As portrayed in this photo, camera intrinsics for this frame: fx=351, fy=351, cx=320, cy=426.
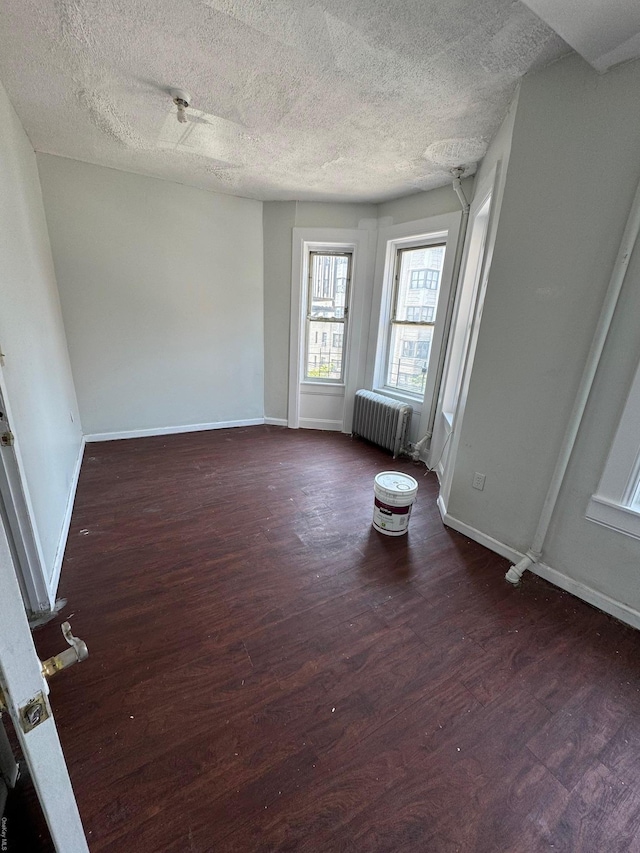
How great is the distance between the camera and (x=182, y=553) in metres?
2.12

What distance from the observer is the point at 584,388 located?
1.74 meters

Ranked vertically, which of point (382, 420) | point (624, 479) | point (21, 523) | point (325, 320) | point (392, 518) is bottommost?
point (392, 518)

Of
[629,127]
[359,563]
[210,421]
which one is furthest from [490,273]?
[210,421]

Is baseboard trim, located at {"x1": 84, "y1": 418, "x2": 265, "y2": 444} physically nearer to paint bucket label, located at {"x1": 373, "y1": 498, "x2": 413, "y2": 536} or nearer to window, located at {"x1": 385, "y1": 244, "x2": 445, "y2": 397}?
window, located at {"x1": 385, "y1": 244, "x2": 445, "y2": 397}

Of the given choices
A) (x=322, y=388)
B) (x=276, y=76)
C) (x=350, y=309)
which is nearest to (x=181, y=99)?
(x=276, y=76)

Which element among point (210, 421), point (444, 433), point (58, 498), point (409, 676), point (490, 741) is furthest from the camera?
point (210, 421)

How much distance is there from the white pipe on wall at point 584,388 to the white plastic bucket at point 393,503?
25.9 inches

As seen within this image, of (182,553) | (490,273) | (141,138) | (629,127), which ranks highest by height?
(141,138)

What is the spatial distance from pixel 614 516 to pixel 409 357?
232 cm

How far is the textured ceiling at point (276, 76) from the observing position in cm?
140

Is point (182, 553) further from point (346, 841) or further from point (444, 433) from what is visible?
point (444, 433)

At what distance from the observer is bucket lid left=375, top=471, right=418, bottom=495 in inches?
89.3

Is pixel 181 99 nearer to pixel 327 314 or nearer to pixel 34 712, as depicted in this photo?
pixel 327 314

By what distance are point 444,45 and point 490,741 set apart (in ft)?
9.14
